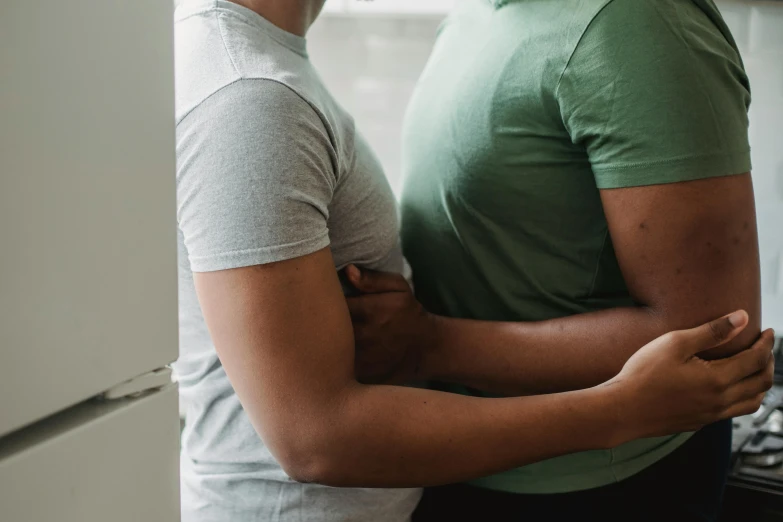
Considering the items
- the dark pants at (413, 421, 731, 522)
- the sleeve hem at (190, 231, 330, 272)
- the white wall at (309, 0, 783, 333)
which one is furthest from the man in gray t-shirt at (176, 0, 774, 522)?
the white wall at (309, 0, 783, 333)

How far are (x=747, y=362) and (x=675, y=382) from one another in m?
0.13

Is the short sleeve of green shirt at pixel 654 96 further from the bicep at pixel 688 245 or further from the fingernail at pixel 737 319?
the fingernail at pixel 737 319

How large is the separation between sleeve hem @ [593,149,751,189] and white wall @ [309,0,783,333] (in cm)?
94

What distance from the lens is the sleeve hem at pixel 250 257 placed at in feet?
2.22

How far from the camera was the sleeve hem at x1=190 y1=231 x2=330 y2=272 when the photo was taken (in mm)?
675

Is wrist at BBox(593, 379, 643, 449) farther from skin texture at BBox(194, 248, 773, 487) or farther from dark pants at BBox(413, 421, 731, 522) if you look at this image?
dark pants at BBox(413, 421, 731, 522)

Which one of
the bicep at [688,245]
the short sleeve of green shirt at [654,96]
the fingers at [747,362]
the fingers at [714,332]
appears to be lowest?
the fingers at [747,362]

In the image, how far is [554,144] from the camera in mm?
895

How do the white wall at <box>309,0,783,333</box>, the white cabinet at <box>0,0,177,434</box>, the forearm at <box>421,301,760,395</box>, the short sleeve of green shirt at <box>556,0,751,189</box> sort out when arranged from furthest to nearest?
1. the white wall at <box>309,0,783,333</box>
2. the forearm at <box>421,301,760,395</box>
3. the short sleeve of green shirt at <box>556,0,751,189</box>
4. the white cabinet at <box>0,0,177,434</box>

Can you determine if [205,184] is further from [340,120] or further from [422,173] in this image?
[422,173]

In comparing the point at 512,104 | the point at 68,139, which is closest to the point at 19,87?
the point at 68,139

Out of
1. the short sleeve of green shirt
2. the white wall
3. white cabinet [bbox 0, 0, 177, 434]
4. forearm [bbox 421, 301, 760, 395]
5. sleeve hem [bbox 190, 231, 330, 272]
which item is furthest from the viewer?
the white wall

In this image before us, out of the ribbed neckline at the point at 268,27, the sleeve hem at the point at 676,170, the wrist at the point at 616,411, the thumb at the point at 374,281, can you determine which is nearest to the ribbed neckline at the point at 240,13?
the ribbed neckline at the point at 268,27

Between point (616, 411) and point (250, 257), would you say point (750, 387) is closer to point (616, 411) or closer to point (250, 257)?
point (616, 411)
